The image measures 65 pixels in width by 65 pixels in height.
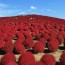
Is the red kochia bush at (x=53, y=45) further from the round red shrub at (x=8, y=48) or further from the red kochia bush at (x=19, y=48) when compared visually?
the round red shrub at (x=8, y=48)

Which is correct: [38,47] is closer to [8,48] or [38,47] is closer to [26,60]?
[8,48]

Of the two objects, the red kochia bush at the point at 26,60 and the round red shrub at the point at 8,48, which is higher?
the red kochia bush at the point at 26,60

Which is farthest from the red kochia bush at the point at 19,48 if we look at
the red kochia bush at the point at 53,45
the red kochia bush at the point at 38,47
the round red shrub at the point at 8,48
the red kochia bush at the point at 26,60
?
the red kochia bush at the point at 26,60

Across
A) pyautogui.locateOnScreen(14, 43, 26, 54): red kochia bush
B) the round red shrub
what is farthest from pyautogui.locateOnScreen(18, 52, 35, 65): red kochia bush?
the round red shrub

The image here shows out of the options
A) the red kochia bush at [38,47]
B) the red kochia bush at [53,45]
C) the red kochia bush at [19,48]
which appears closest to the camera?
the red kochia bush at [19,48]

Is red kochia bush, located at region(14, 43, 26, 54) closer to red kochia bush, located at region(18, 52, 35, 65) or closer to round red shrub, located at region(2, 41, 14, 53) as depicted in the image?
round red shrub, located at region(2, 41, 14, 53)

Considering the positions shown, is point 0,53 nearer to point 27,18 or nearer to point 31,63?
point 31,63

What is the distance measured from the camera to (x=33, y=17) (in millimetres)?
63281

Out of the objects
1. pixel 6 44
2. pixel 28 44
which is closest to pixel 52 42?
pixel 28 44

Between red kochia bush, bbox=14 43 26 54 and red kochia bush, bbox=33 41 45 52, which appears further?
red kochia bush, bbox=33 41 45 52

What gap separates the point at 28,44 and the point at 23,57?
7278 millimetres

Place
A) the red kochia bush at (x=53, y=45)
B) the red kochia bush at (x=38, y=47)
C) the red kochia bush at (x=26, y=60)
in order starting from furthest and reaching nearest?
the red kochia bush at (x=53, y=45) → the red kochia bush at (x=38, y=47) → the red kochia bush at (x=26, y=60)

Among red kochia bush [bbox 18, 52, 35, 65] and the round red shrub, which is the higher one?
red kochia bush [bbox 18, 52, 35, 65]

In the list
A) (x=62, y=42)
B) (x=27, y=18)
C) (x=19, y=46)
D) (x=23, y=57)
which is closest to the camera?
(x=23, y=57)
